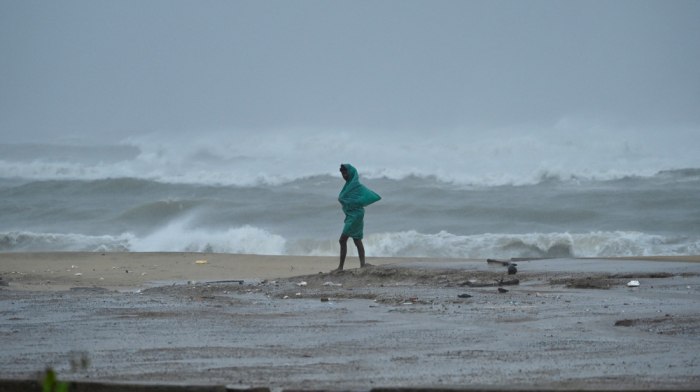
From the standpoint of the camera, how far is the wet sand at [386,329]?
12.5 feet

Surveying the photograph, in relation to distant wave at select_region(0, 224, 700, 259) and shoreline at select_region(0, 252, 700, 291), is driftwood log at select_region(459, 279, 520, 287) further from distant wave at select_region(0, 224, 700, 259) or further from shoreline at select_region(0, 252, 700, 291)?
distant wave at select_region(0, 224, 700, 259)

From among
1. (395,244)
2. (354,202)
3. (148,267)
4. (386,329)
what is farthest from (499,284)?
(395,244)

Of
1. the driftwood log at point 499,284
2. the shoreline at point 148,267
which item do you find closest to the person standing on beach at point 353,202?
the shoreline at point 148,267

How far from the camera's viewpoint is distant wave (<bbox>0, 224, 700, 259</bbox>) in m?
17.7

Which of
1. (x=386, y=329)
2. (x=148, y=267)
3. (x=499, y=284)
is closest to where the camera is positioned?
(x=386, y=329)

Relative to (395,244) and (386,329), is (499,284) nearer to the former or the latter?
(386,329)

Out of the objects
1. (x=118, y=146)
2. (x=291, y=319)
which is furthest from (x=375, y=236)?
(x=118, y=146)

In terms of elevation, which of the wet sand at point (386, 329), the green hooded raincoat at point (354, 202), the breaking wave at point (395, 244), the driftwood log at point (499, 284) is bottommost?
the wet sand at point (386, 329)

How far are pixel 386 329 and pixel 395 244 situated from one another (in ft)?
43.4

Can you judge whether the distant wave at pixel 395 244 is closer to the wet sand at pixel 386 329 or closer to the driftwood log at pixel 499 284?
the wet sand at pixel 386 329

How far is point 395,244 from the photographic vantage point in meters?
18.9

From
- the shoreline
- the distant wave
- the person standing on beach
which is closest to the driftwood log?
the shoreline

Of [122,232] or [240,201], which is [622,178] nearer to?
[240,201]

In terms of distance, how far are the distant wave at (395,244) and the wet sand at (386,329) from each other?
7.28 metres
